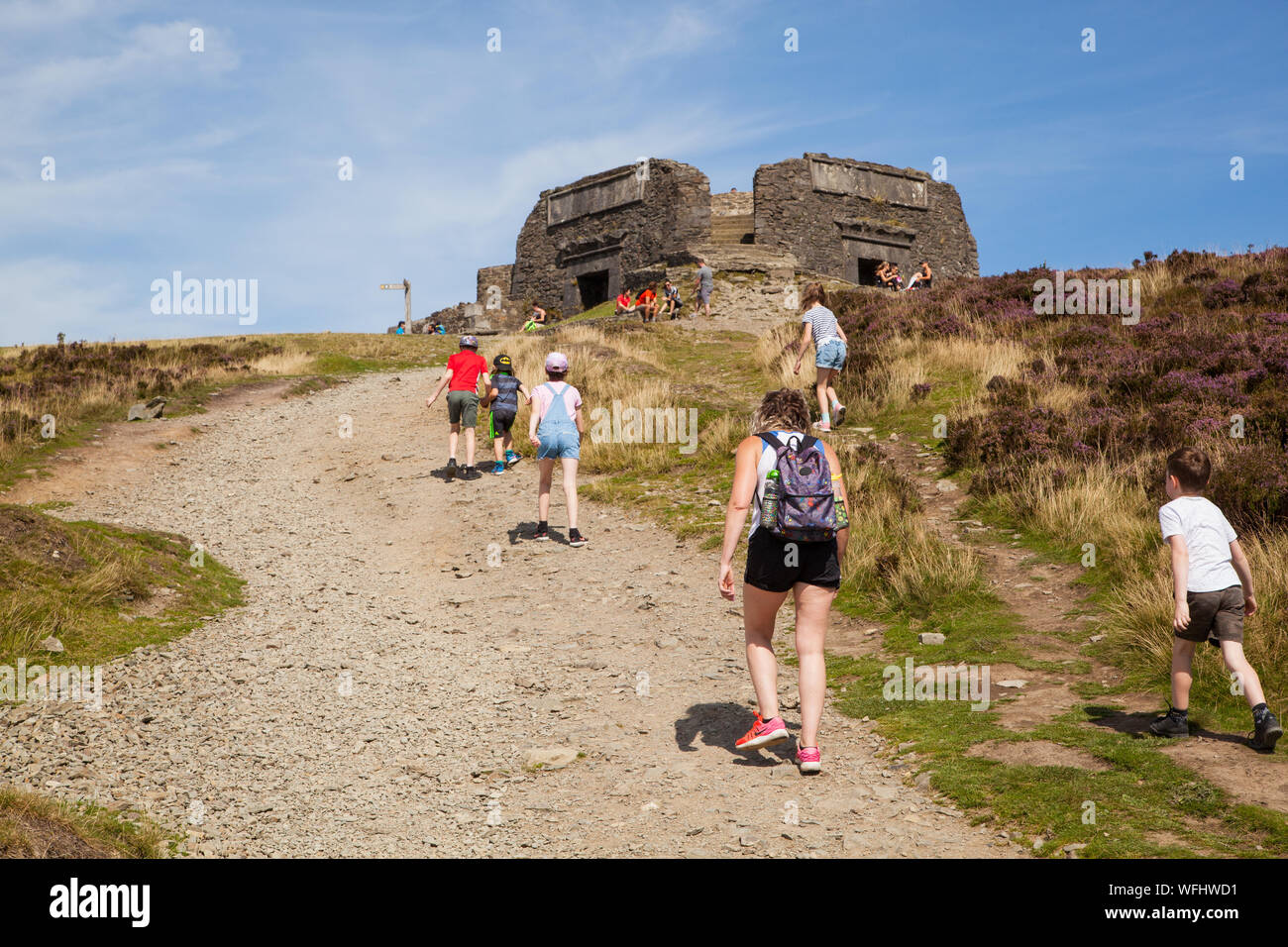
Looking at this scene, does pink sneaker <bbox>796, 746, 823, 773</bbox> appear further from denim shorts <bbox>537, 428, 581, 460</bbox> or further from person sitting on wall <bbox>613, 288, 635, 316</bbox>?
person sitting on wall <bbox>613, 288, 635, 316</bbox>

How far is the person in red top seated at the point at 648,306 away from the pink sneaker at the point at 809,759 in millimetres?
22569

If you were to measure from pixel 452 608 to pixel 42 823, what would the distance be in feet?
16.3

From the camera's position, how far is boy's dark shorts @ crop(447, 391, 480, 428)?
44.0ft

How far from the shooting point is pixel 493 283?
41500 millimetres

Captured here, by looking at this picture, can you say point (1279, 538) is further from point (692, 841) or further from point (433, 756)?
point (433, 756)

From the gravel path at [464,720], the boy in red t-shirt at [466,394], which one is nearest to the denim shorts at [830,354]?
the gravel path at [464,720]

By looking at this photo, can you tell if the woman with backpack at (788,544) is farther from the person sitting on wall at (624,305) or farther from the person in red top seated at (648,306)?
the person sitting on wall at (624,305)

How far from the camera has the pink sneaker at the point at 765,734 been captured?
5.39 meters

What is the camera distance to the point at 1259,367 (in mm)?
11875

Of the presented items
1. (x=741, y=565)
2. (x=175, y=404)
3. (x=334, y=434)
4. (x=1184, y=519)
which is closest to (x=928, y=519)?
(x=741, y=565)

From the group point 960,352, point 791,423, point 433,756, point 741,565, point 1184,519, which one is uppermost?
point 960,352
